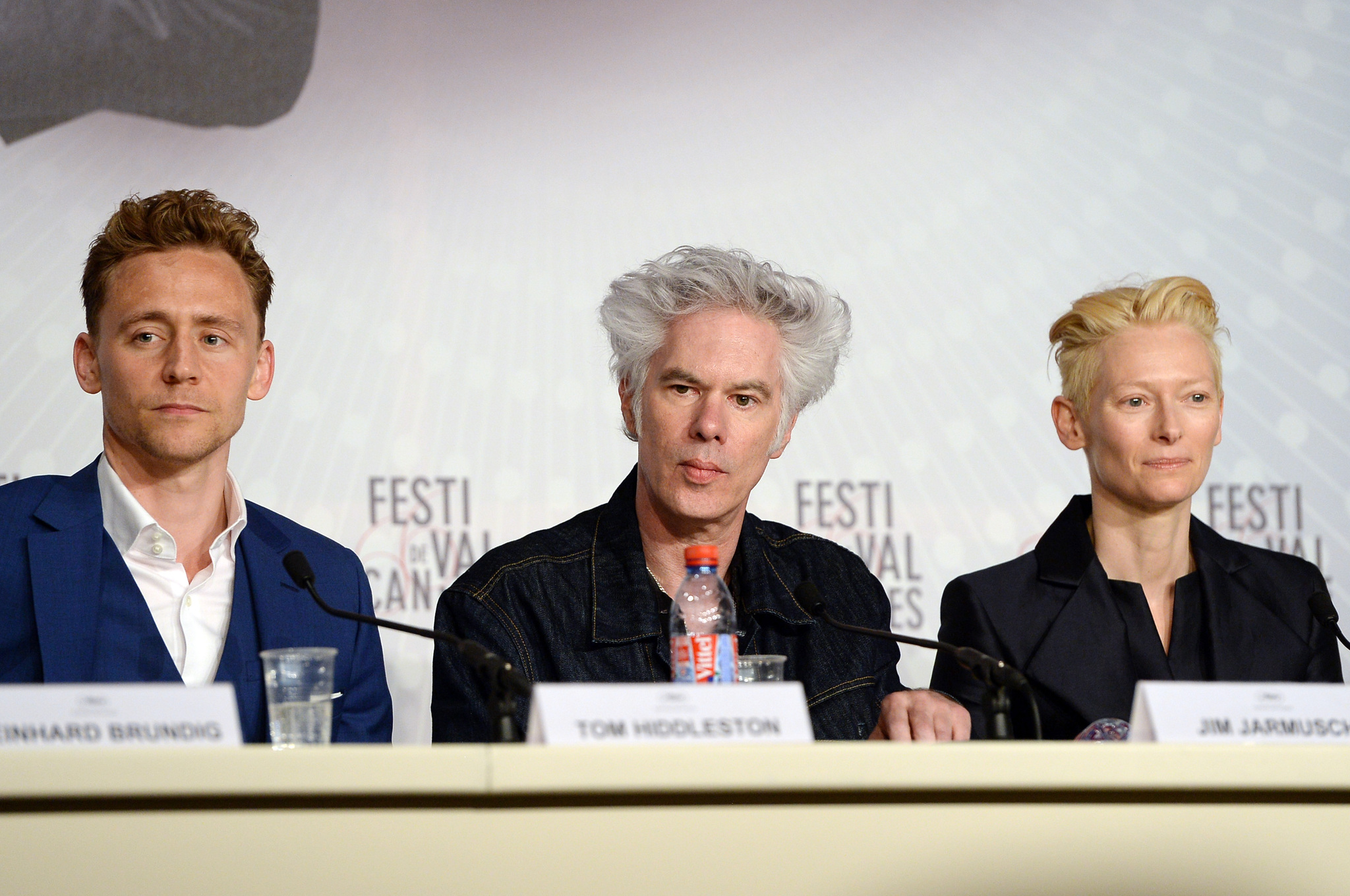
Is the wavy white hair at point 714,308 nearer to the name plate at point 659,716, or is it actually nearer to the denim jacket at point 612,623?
the denim jacket at point 612,623

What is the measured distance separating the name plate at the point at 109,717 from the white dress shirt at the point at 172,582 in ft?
2.92

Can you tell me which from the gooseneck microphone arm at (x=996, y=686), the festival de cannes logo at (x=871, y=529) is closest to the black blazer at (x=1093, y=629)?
the festival de cannes logo at (x=871, y=529)

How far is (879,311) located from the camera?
289 centimetres

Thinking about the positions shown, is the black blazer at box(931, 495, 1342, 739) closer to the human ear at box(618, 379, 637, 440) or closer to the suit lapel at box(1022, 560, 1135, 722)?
the suit lapel at box(1022, 560, 1135, 722)

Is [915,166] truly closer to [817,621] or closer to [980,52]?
[980,52]

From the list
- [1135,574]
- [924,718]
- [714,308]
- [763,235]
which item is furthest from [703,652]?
[763,235]

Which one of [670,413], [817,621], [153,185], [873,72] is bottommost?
[817,621]

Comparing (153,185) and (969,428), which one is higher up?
(153,185)

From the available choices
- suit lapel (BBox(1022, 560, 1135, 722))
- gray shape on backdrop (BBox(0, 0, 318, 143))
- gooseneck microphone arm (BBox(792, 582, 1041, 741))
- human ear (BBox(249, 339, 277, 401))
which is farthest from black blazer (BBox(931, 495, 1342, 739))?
gray shape on backdrop (BBox(0, 0, 318, 143))

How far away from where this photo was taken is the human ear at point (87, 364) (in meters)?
2.12

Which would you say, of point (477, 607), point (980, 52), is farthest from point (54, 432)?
point (980, 52)

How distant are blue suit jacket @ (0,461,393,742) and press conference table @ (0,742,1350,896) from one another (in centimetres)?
88

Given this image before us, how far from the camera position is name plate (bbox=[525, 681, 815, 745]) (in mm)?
1081

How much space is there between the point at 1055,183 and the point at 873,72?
1.69 ft
